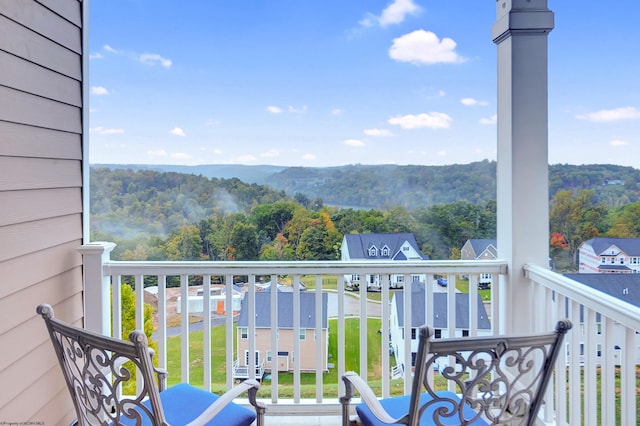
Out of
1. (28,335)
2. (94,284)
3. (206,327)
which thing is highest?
(94,284)

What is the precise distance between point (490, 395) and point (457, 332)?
1.16m

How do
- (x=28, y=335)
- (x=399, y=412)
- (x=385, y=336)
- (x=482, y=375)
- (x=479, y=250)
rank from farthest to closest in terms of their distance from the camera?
(x=479, y=250)
(x=385, y=336)
(x=28, y=335)
(x=399, y=412)
(x=482, y=375)

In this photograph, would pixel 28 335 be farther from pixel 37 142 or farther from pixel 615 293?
pixel 615 293

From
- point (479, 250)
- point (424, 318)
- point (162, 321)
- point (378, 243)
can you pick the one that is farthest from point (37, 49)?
point (479, 250)

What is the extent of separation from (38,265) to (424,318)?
2030 mm

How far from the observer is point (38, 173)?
6.67 ft

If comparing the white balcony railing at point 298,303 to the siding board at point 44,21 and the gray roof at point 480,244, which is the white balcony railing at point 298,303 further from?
the siding board at point 44,21

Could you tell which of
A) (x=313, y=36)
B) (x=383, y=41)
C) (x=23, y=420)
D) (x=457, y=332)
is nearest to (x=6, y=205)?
(x=23, y=420)

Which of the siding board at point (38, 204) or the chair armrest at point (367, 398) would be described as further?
the siding board at point (38, 204)

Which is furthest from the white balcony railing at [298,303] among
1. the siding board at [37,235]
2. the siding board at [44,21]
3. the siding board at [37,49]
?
the siding board at [44,21]

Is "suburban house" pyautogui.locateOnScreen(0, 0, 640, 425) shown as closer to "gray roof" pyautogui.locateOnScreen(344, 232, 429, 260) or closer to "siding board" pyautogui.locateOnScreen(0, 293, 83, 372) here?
"siding board" pyautogui.locateOnScreen(0, 293, 83, 372)

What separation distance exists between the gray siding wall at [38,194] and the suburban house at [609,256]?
2702 mm

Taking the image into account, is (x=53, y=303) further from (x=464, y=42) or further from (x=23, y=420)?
(x=464, y=42)

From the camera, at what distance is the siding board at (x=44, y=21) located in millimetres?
1822
